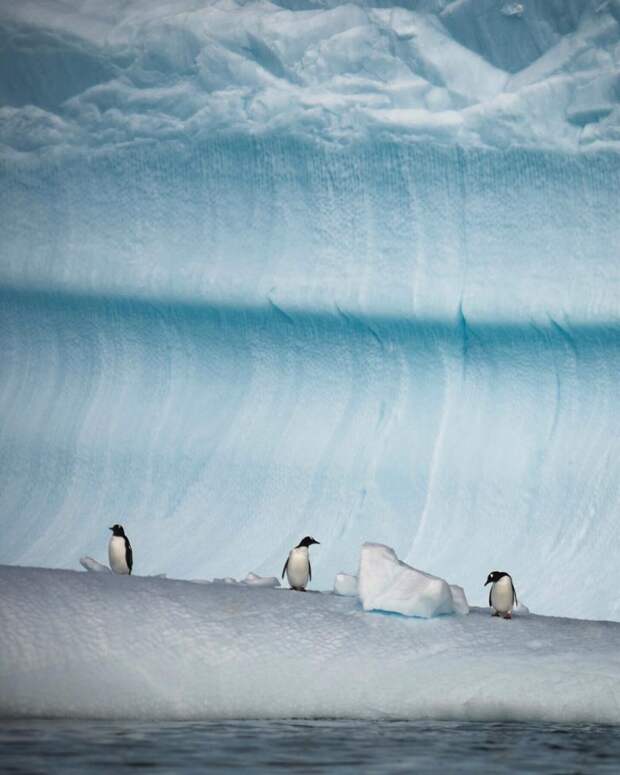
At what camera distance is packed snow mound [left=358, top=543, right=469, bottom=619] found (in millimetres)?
5414

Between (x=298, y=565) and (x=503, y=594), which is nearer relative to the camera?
(x=503, y=594)

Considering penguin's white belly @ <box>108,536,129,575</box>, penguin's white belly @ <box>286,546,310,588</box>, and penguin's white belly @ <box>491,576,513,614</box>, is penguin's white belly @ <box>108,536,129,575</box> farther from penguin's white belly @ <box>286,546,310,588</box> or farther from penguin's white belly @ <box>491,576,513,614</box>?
penguin's white belly @ <box>491,576,513,614</box>

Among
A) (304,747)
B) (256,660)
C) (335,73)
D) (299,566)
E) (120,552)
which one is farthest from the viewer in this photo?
(335,73)

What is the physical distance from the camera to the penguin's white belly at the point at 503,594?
5812 mm

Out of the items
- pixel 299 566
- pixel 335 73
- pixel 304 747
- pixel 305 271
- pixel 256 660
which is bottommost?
pixel 304 747

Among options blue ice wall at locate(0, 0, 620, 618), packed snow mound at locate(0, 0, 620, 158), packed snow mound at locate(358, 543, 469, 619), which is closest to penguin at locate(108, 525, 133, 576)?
packed snow mound at locate(358, 543, 469, 619)

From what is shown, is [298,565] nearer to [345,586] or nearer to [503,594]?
[345,586]

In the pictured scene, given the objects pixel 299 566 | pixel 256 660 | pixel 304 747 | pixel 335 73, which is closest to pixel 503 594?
pixel 299 566

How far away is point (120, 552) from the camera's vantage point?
20.7 feet

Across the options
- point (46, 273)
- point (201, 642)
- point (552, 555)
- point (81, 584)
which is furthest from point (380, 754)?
point (46, 273)

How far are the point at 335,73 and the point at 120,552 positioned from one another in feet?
12.9

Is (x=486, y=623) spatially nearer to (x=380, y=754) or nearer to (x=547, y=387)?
(x=380, y=754)

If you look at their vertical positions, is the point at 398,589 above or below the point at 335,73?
below

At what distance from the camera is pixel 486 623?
5570 mm
